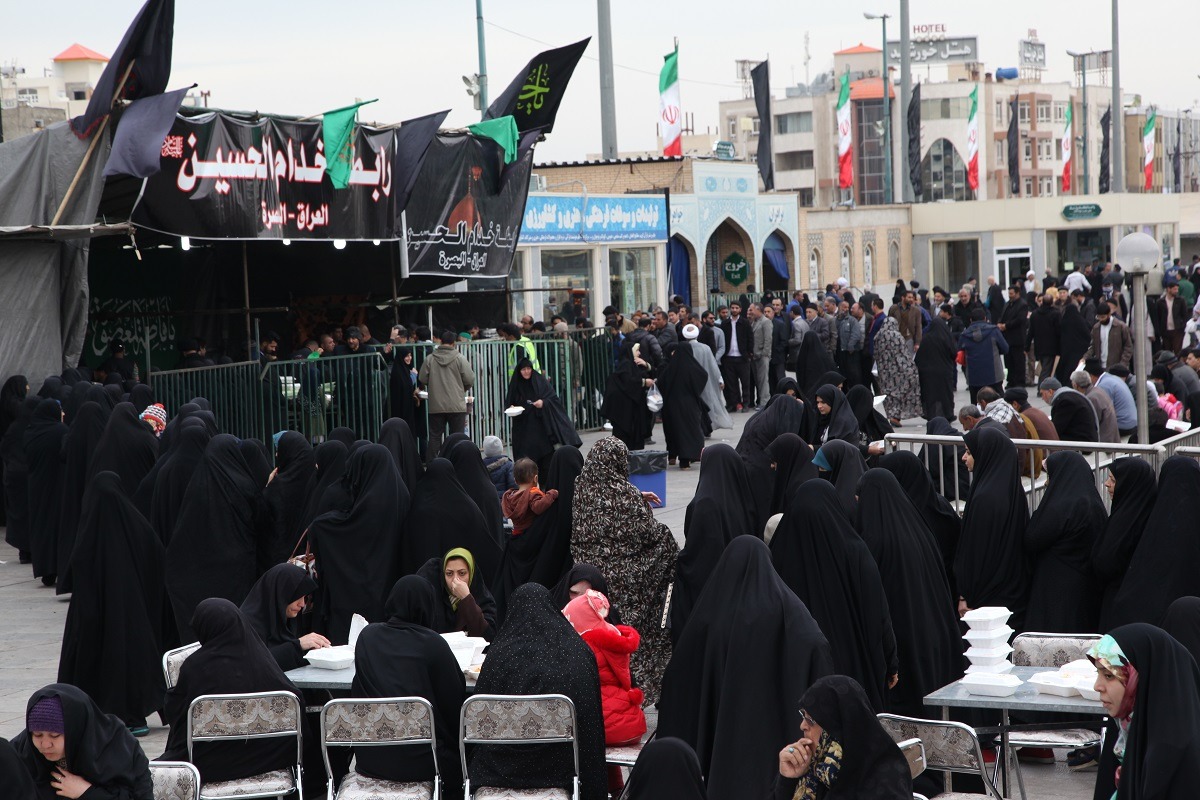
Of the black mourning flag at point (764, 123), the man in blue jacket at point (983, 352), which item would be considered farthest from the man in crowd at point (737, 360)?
the black mourning flag at point (764, 123)

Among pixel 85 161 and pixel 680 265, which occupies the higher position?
pixel 85 161

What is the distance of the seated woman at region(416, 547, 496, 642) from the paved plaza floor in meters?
1.55

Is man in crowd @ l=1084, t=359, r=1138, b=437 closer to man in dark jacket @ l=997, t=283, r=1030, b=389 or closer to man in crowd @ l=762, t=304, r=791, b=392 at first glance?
man in dark jacket @ l=997, t=283, r=1030, b=389

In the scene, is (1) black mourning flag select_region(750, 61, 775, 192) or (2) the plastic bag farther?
(1) black mourning flag select_region(750, 61, 775, 192)

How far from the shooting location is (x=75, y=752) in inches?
165

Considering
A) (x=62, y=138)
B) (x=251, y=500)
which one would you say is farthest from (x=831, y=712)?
(x=62, y=138)

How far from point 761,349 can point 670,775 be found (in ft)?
50.2

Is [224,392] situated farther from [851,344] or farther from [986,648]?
[986,648]

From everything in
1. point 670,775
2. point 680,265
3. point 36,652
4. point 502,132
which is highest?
point 502,132

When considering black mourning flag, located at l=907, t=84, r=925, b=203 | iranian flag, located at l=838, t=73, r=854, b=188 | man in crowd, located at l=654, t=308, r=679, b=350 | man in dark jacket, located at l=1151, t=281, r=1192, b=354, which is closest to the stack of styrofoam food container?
man in crowd, located at l=654, t=308, r=679, b=350

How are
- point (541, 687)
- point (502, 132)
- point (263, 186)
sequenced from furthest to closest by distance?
Answer: point (502, 132) < point (263, 186) < point (541, 687)

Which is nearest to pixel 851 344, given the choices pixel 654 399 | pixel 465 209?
pixel 654 399

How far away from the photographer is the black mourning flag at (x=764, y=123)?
2975 cm

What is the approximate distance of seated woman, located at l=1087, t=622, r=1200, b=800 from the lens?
12.2 ft
